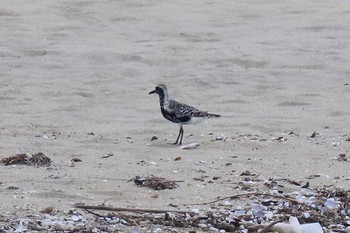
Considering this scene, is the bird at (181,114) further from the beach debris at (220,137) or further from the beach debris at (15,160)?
the beach debris at (15,160)

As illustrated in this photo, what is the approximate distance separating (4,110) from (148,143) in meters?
1.93

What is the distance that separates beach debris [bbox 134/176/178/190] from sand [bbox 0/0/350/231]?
0.21 ft

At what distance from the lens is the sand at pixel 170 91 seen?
790 cm

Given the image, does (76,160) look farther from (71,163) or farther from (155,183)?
(155,183)

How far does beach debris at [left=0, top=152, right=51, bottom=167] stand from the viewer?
8.02 m

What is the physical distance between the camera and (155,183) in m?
7.49

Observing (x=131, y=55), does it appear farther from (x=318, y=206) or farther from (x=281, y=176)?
(x=318, y=206)

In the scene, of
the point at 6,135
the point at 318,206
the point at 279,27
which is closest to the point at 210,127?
the point at 6,135

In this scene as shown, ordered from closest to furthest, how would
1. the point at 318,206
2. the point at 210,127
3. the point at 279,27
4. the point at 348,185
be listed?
the point at 318,206
the point at 348,185
the point at 210,127
the point at 279,27

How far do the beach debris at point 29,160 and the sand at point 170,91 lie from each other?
0.34 ft

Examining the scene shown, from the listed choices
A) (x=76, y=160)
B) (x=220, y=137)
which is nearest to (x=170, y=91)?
(x=220, y=137)

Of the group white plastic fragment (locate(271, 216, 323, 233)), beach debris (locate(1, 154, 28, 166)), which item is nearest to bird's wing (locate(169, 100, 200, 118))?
beach debris (locate(1, 154, 28, 166))

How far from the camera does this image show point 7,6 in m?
15.5

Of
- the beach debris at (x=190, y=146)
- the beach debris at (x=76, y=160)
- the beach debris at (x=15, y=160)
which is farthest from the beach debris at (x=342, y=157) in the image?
the beach debris at (x=15, y=160)
